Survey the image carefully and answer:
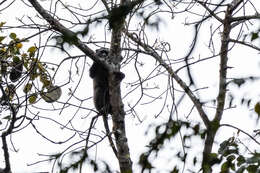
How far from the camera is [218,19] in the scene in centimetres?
397

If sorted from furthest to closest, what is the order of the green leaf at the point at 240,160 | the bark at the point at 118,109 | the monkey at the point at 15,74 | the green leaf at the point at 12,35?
1. the green leaf at the point at 12,35
2. the monkey at the point at 15,74
3. the bark at the point at 118,109
4. the green leaf at the point at 240,160

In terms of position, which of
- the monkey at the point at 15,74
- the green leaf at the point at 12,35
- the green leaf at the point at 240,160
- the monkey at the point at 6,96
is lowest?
the green leaf at the point at 240,160

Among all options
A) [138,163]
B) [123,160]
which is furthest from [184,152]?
[123,160]

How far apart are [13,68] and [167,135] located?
242cm

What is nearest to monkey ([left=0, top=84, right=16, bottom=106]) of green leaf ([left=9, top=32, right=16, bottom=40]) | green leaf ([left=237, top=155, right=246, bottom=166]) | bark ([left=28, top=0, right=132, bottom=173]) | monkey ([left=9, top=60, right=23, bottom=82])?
monkey ([left=9, top=60, right=23, bottom=82])

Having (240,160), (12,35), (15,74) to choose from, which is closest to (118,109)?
(15,74)

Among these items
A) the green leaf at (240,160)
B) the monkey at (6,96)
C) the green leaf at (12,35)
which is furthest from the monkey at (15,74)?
the green leaf at (240,160)

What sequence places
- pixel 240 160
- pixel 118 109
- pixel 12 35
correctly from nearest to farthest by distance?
pixel 240 160
pixel 118 109
pixel 12 35

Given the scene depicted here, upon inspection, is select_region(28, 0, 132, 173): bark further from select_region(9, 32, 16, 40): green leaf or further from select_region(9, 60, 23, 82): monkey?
select_region(9, 32, 16, 40): green leaf

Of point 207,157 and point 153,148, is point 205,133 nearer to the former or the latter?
point 207,157

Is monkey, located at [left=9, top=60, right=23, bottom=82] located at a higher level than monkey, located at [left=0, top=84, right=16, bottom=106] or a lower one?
higher

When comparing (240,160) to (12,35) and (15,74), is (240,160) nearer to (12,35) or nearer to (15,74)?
(15,74)

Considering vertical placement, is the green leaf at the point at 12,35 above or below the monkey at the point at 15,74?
above

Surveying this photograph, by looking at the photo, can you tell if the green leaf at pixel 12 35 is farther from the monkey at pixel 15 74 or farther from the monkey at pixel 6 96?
the monkey at pixel 6 96
